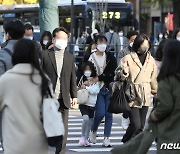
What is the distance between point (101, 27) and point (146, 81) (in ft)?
74.9

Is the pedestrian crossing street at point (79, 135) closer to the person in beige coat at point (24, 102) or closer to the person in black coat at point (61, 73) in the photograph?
the person in black coat at point (61, 73)

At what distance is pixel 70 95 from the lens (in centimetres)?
984

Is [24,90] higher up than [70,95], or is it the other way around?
[24,90]

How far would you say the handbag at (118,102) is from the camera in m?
10.8

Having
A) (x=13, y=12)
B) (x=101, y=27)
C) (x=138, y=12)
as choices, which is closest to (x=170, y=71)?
(x=101, y=27)

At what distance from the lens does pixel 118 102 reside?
1103 centimetres

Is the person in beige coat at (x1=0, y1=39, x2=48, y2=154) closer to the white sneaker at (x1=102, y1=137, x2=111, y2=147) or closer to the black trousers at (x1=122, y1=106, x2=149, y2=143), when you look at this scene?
the black trousers at (x1=122, y1=106, x2=149, y2=143)

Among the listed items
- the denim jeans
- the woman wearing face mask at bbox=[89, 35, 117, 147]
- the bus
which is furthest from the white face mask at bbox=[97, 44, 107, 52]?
the bus

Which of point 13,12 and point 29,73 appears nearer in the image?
point 29,73

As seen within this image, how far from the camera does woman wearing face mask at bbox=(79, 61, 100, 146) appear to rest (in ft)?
39.7

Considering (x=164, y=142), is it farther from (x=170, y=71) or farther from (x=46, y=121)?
(x=46, y=121)

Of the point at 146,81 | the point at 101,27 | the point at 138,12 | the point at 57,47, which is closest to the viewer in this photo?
the point at 57,47

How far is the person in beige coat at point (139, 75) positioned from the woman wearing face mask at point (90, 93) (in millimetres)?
1360

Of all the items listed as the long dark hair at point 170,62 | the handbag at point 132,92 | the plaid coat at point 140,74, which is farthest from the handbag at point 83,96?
the long dark hair at point 170,62
